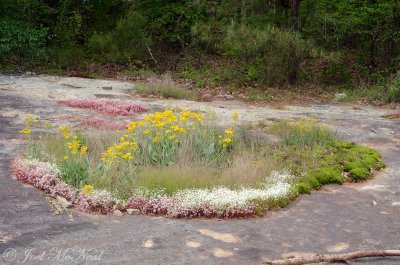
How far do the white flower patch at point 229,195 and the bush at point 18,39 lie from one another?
15.3 meters

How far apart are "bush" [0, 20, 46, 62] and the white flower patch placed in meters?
15.3

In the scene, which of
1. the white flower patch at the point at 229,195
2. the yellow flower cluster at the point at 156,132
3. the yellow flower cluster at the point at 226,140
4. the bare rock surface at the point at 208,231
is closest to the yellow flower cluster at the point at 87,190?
the bare rock surface at the point at 208,231

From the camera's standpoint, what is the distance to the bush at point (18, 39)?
20908 mm

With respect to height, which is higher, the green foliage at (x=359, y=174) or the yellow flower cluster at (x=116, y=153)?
the yellow flower cluster at (x=116, y=153)

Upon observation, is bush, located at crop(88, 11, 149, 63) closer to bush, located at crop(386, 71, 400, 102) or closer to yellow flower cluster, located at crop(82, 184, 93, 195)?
bush, located at crop(386, 71, 400, 102)

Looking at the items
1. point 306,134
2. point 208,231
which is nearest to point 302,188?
point 208,231

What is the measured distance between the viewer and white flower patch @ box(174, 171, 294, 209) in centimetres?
753

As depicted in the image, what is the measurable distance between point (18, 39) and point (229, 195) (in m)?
16.1

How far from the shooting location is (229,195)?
7.80 m

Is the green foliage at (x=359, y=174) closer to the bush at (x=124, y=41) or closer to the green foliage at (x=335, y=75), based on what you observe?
the green foliage at (x=335, y=75)

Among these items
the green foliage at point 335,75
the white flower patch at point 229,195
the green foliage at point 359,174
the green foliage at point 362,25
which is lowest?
the green foliage at point 335,75

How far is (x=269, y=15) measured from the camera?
2144 centimetres

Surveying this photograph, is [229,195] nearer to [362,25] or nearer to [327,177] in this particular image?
[327,177]

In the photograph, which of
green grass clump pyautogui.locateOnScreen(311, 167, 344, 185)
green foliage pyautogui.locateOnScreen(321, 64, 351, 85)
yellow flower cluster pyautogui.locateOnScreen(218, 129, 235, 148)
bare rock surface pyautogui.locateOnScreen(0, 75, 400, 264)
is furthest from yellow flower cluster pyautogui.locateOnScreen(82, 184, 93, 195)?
green foliage pyautogui.locateOnScreen(321, 64, 351, 85)
